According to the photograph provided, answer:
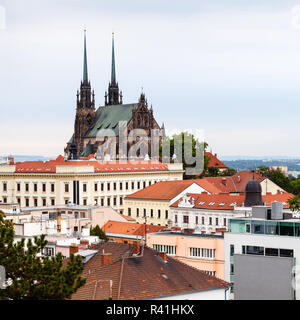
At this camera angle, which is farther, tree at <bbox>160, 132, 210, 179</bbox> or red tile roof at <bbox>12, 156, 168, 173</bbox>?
tree at <bbox>160, 132, 210, 179</bbox>

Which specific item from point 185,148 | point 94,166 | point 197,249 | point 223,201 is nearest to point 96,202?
point 94,166

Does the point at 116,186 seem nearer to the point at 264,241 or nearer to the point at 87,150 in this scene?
the point at 87,150

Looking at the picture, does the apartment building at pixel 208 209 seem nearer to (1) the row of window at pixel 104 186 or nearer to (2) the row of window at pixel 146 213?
(2) the row of window at pixel 146 213

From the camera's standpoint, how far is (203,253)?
3425 cm

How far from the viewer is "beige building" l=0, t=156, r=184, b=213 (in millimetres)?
79688

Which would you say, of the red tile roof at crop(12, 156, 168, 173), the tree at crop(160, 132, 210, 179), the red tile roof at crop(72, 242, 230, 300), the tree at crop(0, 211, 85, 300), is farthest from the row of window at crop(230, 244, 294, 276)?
the tree at crop(160, 132, 210, 179)

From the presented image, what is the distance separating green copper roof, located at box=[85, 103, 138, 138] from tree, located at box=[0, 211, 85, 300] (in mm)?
100987

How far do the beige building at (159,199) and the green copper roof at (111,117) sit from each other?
45997 mm

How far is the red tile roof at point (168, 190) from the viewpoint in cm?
6788

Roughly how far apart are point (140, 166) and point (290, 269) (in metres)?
63.1

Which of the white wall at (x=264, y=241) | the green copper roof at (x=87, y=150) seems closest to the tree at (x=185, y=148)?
the green copper roof at (x=87, y=150)

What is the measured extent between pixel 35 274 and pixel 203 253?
63.7 ft

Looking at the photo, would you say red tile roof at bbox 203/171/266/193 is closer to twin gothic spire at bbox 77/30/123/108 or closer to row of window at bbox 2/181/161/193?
row of window at bbox 2/181/161/193
